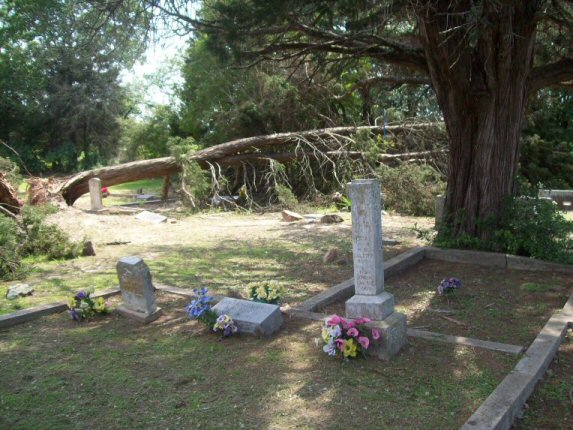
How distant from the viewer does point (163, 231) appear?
1227cm

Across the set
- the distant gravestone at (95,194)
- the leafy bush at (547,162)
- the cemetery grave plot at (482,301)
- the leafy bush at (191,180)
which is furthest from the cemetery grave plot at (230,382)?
the leafy bush at (547,162)

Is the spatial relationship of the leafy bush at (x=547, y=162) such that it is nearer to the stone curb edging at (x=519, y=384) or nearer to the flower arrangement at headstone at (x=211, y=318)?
the stone curb edging at (x=519, y=384)

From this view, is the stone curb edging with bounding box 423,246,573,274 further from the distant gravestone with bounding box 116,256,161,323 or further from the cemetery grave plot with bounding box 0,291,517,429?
the distant gravestone with bounding box 116,256,161,323

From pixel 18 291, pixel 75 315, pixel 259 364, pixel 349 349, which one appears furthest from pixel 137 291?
pixel 349 349

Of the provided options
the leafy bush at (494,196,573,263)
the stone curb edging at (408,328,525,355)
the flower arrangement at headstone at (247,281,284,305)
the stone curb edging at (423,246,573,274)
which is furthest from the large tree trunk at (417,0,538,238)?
the flower arrangement at headstone at (247,281,284,305)

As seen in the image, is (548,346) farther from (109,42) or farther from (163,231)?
(163,231)

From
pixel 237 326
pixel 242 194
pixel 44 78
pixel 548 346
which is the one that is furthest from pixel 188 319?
pixel 44 78

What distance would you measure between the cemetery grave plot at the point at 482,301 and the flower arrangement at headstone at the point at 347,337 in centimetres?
118

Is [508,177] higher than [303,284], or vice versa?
[508,177]

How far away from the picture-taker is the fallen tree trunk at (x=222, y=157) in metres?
16.3

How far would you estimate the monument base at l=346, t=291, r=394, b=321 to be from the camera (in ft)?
14.1

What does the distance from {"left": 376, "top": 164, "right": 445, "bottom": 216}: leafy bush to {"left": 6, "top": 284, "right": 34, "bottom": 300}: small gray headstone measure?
385 inches

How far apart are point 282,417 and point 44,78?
34.4m

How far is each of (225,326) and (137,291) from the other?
51.6 inches
